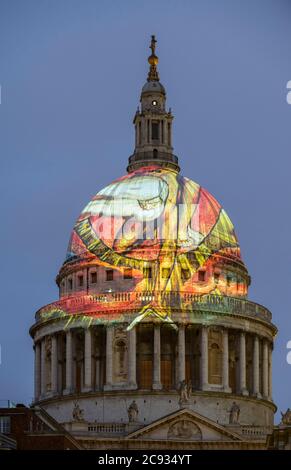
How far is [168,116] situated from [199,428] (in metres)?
36.0

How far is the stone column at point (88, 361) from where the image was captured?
176250 millimetres

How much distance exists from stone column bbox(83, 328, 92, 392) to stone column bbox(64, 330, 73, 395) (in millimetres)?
1535

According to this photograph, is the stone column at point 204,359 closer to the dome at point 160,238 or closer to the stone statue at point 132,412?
the dome at point 160,238

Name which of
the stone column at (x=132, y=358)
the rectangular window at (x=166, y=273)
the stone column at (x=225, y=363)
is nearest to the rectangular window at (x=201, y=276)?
the rectangular window at (x=166, y=273)

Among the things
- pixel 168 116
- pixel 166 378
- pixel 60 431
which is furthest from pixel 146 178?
pixel 60 431

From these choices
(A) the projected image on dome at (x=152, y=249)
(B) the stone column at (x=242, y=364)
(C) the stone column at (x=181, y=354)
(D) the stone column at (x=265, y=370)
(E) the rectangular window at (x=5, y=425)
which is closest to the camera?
(E) the rectangular window at (x=5, y=425)

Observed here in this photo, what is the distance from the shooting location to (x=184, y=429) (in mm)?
165875

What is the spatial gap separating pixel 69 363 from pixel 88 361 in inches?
77.3

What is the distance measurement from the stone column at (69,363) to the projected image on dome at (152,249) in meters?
2.49

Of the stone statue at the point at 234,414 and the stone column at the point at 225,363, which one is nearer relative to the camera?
the stone statue at the point at 234,414

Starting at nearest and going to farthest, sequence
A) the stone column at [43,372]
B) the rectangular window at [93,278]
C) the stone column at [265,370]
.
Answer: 1. the stone column at [265,370]
2. the stone column at [43,372]
3. the rectangular window at [93,278]

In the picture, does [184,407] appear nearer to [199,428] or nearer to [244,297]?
[199,428]

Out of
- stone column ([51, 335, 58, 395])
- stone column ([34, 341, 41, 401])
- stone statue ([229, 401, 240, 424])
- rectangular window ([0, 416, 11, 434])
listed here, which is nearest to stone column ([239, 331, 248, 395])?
stone statue ([229, 401, 240, 424])

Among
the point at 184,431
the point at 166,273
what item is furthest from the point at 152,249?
the point at 184,431
